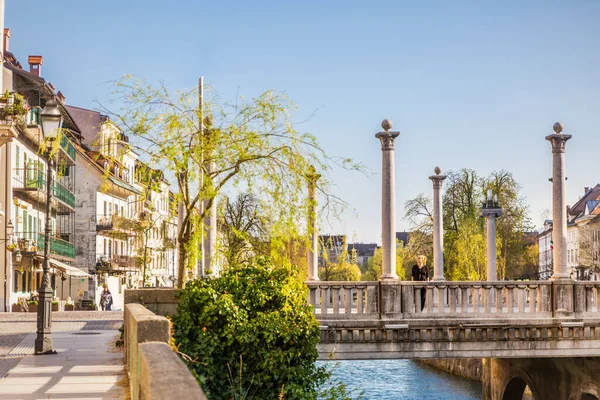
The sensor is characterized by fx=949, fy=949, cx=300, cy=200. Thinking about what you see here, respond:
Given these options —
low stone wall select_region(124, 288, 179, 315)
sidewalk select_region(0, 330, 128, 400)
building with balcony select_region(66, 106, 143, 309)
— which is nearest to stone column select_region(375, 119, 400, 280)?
low stone wall select_region(124, 288, 179, 315)

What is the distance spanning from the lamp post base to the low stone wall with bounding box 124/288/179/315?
97.9 inches

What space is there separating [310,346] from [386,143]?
5519mm

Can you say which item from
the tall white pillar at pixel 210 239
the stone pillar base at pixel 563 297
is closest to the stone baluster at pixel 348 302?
the tall white pillar at pixel 210 239

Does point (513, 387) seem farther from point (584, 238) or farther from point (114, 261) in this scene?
point (584, 238)

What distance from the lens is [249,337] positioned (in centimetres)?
1505

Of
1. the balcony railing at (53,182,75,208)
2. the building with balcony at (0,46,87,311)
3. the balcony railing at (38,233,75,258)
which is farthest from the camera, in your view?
the balcony railing at (53,182,75,208)

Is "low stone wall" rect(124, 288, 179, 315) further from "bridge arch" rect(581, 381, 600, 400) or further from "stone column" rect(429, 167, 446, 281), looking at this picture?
"bridge arch" rect(581, 381, 600, 400)

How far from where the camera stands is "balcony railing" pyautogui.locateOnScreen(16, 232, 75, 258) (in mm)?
48156

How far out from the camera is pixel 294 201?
1852cm

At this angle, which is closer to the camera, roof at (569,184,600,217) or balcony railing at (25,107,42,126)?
balcony railing at (25,107,42,126)

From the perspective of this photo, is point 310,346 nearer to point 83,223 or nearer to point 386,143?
point 386,143

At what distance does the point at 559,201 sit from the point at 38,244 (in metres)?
37.2

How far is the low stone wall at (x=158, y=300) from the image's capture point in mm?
16891

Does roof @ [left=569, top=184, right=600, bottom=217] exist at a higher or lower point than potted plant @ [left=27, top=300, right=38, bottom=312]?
higher
